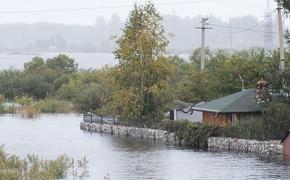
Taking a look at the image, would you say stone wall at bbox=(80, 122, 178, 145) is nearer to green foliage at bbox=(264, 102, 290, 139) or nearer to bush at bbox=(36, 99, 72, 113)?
green foliage at bbox=(264, 102, 290, 139)

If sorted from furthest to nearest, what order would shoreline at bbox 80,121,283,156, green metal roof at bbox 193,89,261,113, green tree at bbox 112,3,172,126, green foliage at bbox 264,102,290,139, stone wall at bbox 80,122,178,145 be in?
1. green tree at bbox 112,3,172,126
2. stone wall at bbox 80,122,178,145
3. green metal roof at bbox 193,89,261,113
4. green foliage at bbox 264,102,290,139
5. shoreline at bbox 80,121,283,156

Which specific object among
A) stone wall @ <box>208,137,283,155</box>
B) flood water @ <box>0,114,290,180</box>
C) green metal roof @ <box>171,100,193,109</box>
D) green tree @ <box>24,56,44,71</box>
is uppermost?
green tree @ <box>24,56,44,71</box>

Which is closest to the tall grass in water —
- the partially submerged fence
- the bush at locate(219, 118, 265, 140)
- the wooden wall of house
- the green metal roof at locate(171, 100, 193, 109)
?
the partially submerged fence

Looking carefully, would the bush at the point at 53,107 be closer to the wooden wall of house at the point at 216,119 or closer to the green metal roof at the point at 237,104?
the wooden wall of house at the point at 216,119

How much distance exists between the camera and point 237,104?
4844 centimetres

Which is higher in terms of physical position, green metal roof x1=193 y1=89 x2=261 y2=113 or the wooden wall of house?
green metal roof x1=193 y1=89 x2=261 y2=113

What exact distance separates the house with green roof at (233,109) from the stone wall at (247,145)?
1688mm

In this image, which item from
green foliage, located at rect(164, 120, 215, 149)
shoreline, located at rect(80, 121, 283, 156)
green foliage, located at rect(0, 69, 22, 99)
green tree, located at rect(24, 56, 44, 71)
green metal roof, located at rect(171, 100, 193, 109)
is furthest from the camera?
green tree, located at rect(24, 56, 44, 71)

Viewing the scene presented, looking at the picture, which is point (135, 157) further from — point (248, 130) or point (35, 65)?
point (35, 65)

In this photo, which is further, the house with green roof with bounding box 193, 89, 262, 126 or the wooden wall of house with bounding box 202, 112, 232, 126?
the wooden wall of house with bounding box 202, 112, 232, 126

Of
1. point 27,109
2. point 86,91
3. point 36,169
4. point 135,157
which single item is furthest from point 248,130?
point 86,91

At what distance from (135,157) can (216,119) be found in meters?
10.4

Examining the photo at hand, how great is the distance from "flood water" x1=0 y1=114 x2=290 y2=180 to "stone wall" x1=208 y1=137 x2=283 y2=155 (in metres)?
1.27

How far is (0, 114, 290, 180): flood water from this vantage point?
33.4 m
